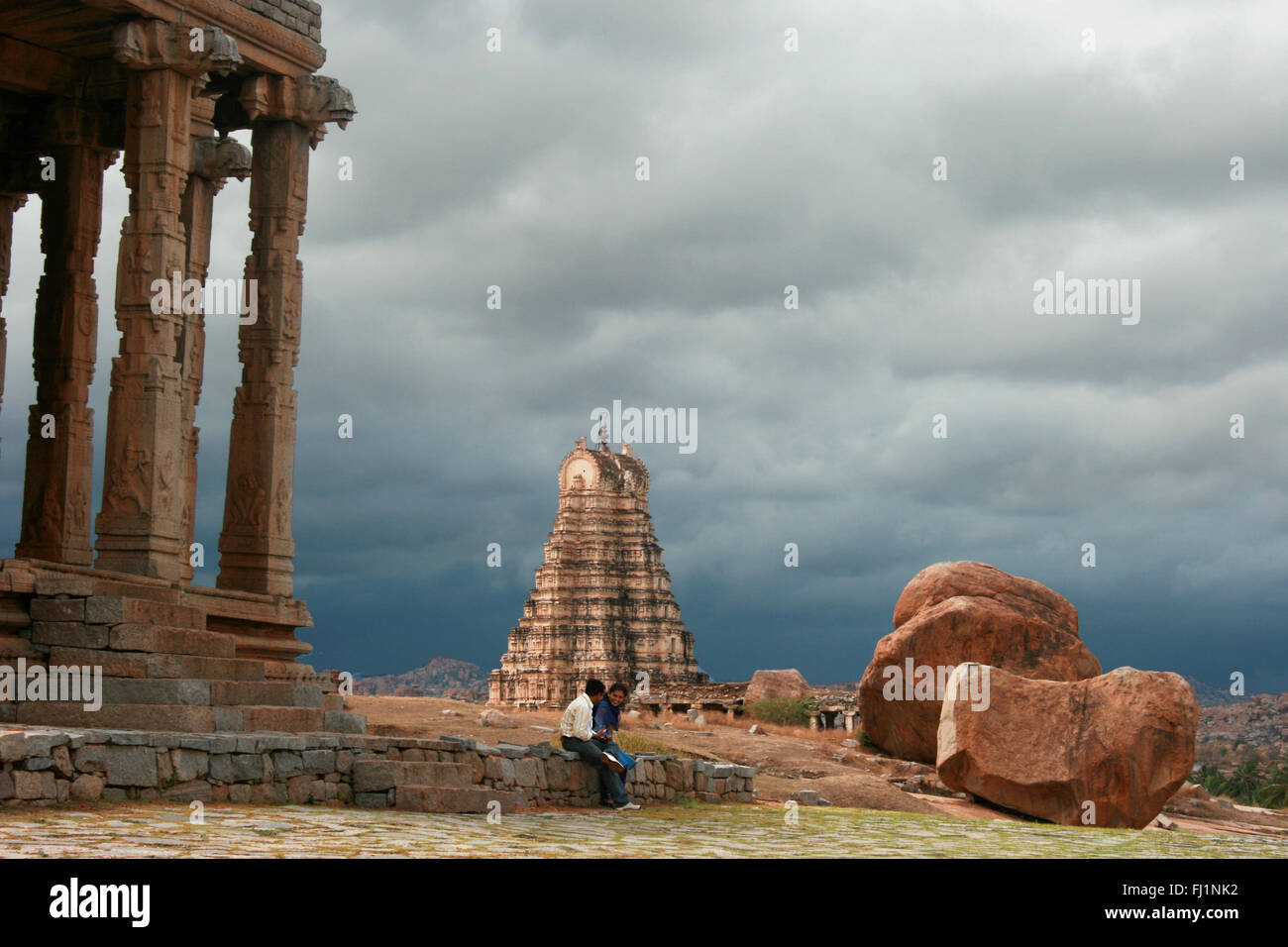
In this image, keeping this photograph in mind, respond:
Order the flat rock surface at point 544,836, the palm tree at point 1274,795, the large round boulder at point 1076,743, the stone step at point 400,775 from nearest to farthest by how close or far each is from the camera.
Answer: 1. the flat rock surface at point 544,836
2. the stone step at point 400,775
3. the large round boulder at point 1076,743
4. the palm tree at point 1274,795

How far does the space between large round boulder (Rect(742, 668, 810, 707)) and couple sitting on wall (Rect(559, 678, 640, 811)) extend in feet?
83.9

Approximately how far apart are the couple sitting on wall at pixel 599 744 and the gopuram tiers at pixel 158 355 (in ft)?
7.71

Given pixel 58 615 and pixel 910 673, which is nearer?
pixel 58 615

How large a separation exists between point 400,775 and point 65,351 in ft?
29.8

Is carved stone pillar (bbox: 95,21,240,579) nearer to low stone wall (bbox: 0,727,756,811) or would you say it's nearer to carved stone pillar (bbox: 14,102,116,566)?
carved stone pillar (bbox: 14,102,116,566)

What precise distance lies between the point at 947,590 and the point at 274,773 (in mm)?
18516

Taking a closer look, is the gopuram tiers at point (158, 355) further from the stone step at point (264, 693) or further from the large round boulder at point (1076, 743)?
the large round boulder at point (1076, 743)

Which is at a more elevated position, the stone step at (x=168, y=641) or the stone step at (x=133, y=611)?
the stone step at (x=133, y=611)

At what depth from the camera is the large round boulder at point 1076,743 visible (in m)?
19.2

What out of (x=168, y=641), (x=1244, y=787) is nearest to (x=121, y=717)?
(x=168, y=641)

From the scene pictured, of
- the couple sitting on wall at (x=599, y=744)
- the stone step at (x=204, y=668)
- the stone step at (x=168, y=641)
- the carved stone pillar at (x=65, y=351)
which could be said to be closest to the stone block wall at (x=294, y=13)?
the carved stone pillar at (x=65, y=351)

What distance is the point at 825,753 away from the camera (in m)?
27.5
